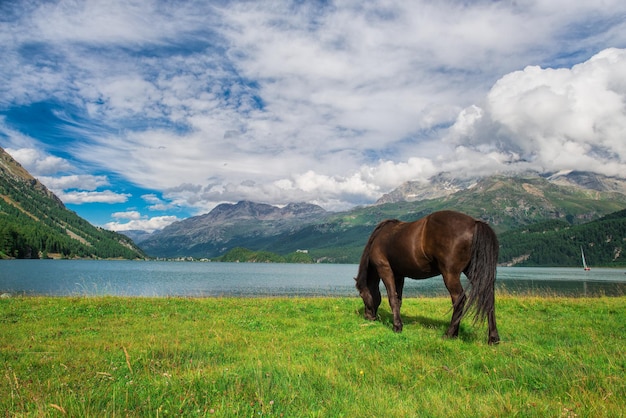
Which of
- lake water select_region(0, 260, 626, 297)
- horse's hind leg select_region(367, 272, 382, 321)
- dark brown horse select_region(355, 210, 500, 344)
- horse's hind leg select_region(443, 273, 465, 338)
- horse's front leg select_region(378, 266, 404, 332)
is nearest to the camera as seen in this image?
dark brown horse select_region(355, 210, 500, 344)

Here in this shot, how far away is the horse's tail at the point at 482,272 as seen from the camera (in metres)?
Answer: 9.80

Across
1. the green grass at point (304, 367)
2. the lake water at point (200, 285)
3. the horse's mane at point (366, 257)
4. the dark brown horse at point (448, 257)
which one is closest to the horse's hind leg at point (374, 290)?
the horse's mane at point (366, 257)

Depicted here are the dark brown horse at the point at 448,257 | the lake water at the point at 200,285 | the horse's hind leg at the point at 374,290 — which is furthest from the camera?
the lake water at the point at 200,285

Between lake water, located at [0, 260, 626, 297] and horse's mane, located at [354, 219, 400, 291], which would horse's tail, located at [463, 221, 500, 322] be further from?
lake water, located at [0, 260, 626, 297]

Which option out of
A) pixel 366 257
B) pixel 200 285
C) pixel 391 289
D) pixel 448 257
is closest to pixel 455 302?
pixel 448 257

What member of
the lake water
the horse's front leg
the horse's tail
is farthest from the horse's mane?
the lake water

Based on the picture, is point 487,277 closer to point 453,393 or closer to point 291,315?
point 453,393

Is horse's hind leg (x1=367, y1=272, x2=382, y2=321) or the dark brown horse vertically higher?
the dark brown horse

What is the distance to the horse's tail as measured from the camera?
386 inches

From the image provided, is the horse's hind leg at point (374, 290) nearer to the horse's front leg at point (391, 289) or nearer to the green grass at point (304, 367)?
the green grass at point (304, 367)

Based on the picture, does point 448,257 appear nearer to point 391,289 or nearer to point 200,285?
point 391,289

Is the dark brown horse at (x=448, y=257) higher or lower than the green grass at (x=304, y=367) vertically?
higher

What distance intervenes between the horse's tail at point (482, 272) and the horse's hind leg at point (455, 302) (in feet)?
0.70

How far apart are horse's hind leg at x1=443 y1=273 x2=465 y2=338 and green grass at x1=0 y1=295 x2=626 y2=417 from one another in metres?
0.59
